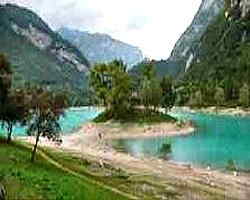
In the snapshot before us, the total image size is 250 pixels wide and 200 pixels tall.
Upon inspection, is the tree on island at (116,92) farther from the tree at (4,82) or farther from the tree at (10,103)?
the tree at (10,103)

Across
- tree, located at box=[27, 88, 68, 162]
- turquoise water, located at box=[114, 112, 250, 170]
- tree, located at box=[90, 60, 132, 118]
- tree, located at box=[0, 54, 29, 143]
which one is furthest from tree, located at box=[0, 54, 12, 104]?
tree, located at box=[90, 60, 132, 118]

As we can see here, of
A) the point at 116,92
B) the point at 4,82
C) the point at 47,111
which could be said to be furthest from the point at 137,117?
the point at 47,111

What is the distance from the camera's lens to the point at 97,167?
241 ft

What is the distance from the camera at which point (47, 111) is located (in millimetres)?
61750

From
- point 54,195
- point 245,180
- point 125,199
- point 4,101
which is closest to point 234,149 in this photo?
point 245,180

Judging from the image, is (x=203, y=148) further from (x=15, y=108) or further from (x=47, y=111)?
(x=47, y=111)

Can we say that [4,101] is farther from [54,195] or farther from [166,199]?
[54,195]

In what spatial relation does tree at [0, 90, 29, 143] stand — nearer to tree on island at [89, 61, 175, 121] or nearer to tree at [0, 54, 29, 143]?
tree at [0, 54, 29, 143]

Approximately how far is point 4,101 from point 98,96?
103 metres

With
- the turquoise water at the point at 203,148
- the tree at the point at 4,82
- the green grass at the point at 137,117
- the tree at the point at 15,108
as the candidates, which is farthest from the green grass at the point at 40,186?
the green grass at the point at 137,117

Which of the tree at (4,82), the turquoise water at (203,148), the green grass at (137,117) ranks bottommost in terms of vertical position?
the turquoise water at (203,148)

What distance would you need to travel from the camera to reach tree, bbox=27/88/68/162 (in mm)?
61875

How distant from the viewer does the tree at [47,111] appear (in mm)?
61875

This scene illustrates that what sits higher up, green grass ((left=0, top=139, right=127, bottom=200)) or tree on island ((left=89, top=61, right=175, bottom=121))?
tree on island ((left=89, top=61, right=175, bottom=121))
